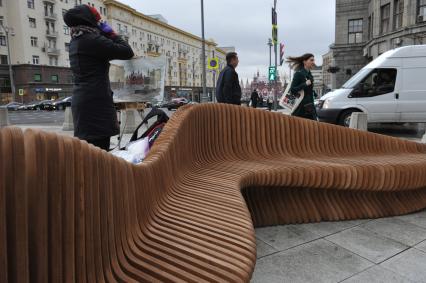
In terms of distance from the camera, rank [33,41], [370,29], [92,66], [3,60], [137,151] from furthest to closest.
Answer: [33,41], [3,60], [370,29], [137,151], [92,66]

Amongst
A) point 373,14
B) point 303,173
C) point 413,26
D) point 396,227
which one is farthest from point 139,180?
point 373,14

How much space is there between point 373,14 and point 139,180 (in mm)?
30225

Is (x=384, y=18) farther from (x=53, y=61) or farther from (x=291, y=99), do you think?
(x=53, y=61)

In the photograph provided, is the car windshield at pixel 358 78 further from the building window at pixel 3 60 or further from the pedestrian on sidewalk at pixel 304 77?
the building window at pixel 3 60

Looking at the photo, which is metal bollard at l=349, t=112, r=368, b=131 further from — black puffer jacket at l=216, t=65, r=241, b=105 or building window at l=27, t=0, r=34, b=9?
building window at l=27, t=0, r=34, b=9

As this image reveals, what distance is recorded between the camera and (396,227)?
11.5 ft

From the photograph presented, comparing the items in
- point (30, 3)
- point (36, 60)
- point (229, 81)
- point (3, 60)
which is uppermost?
point (30, 3)

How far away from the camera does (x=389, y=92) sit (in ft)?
34.2

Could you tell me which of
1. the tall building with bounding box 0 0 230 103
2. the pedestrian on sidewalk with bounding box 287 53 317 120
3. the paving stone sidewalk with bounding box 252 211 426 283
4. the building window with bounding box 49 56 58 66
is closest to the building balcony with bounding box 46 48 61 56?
the tall building with bounding box 0 0 230 103

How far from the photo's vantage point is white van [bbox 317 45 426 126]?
10.3m

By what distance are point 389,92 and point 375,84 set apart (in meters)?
0.44

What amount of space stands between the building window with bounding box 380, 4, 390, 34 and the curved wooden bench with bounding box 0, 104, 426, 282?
24.7 metres

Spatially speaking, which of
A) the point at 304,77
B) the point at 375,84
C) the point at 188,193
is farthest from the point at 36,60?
the point at 188,193

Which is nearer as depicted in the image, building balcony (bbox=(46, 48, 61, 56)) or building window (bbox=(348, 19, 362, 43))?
building window (bbox=(348, 19, 362, 43))
